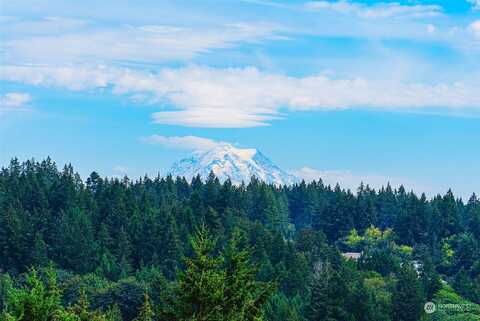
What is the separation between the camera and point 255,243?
92188 mm

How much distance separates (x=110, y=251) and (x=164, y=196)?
1345 inches

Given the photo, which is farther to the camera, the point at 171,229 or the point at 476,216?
the point at 476,216

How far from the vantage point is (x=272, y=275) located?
82.7m

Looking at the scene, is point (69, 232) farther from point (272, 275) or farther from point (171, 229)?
point (272, 275)

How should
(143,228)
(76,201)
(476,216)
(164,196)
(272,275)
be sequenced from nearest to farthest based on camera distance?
(272,275) → (143,228) → (76,201) → (476,216) → (164,196)

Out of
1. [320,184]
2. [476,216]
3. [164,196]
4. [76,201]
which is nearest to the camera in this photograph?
[76,201]

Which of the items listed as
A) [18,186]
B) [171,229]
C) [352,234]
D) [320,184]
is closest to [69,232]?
[171,229]

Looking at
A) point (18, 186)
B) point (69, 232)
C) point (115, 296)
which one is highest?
point (18, 186)
